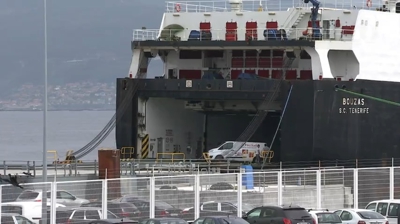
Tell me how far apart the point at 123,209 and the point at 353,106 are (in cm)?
1610

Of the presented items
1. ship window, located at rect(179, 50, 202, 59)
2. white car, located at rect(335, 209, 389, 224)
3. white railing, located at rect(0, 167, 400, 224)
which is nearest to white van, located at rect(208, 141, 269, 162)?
ship window, located at rect(179, 50, 202, 59)

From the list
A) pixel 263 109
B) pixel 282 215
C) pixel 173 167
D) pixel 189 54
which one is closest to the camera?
pixel 282 215

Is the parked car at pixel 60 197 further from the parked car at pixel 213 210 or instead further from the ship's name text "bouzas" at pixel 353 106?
the ship's name text "bouzas" at pixel 353 106

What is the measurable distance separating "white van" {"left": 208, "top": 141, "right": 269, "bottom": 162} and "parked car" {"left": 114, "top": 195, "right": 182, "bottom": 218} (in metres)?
15.2

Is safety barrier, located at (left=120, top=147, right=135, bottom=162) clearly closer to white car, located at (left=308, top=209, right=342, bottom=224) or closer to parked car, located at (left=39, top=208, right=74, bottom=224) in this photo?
white car, located at (left=308, top=209, right=342, bottom=224)

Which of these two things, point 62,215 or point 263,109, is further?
point 263,109

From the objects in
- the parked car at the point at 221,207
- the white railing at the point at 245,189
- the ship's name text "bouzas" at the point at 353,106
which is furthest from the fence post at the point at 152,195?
the ship's name text "bouzas" at the point at 353,106

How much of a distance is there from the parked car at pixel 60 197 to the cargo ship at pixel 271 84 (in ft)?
49.1

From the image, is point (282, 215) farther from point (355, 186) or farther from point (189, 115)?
point (189, 115)

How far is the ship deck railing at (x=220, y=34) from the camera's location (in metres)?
49.2

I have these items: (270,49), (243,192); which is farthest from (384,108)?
(243,192)

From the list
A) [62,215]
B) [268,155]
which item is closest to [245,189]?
[62,215]

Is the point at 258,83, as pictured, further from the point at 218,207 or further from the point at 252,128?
the point at 218,207

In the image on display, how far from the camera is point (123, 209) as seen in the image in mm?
33438
